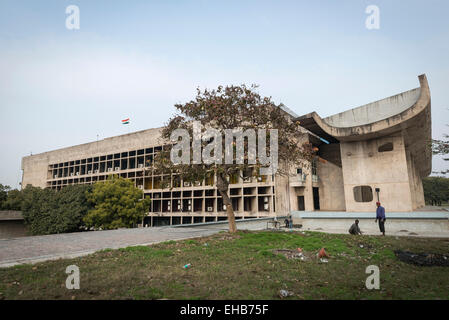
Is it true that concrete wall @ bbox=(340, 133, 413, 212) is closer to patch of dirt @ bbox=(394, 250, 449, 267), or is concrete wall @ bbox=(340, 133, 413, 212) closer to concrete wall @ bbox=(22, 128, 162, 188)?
patch of dirt @ bbox=(394, 250, 449, 267)

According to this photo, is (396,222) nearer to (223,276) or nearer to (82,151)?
(223,276)

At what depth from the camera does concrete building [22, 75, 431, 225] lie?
25641 millimetres

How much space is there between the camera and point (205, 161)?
13.2m

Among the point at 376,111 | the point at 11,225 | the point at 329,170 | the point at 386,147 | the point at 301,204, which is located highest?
the point at 376,111

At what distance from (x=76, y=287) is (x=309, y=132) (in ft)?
98.0

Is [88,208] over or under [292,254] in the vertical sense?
over

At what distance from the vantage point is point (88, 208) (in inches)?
1300

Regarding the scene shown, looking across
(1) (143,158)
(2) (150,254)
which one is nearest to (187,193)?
(1) (143,158)

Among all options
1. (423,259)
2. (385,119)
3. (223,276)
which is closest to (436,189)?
(385,119)

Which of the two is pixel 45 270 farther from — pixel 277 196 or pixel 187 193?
pixel 187 193

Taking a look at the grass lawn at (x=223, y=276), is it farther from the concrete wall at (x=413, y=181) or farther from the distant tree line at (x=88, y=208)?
the concrete wall at (x=413, y=181)

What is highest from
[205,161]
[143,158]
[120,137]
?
[120,137]

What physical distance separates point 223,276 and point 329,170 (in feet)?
102

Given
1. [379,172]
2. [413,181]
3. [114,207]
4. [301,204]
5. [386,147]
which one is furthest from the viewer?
[413,181]
